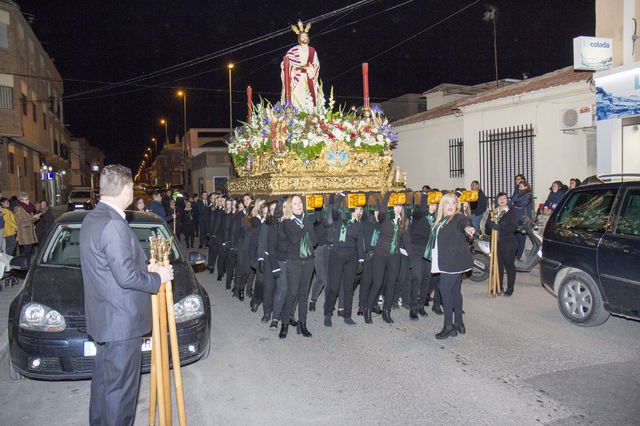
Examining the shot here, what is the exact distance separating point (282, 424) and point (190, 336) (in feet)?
4.61

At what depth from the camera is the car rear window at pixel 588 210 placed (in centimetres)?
666

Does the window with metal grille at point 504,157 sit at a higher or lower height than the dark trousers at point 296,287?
higher

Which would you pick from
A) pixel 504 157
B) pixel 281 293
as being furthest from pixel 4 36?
pixel 281 293

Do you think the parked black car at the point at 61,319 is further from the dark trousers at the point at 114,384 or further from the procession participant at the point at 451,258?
the procession participant at the point at 451,258

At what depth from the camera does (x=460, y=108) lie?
1773cm

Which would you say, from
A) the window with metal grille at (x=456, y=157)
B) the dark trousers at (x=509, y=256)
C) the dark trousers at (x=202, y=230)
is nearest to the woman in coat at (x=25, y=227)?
the dark trousers at (x=202, y=230)

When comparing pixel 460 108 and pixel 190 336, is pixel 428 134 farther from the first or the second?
pixel 190 336

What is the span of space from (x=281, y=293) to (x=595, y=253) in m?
4.04

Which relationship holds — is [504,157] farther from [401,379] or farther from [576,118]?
[401,379]

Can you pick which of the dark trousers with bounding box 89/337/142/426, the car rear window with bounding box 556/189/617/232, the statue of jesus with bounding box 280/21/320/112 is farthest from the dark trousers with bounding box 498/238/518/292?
the dark trousers with bounding box 89/337/142/426

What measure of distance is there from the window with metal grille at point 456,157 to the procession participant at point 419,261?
1085 centimetres

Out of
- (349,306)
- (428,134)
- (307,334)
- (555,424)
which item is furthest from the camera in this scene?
(428,134)

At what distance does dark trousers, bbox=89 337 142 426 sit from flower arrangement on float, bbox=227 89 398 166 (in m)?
6.31

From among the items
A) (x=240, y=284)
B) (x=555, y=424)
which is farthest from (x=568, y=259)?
(x=240, y=284)
